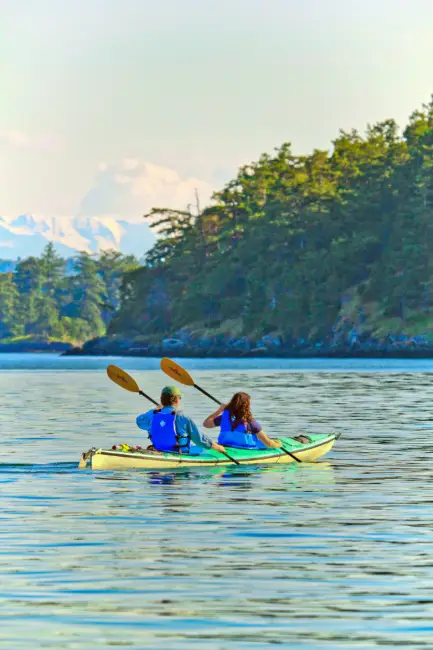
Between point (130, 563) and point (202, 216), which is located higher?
point (202, 216)

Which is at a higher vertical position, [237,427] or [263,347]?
[263,347]

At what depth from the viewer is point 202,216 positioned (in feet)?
615

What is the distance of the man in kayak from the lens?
23.5m

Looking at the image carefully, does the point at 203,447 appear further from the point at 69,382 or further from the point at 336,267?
the point at 336,267

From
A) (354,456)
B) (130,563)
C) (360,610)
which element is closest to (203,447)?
(354,456)

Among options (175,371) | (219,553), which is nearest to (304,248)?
(175,371)

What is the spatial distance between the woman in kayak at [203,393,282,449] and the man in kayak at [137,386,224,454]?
0.55 metres

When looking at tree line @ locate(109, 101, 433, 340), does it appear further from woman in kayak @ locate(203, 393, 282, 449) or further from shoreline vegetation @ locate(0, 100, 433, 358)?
woman in kayak @ locate(203, 393, 282, 449)

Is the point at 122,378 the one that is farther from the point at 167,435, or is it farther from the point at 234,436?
the point at 167,435

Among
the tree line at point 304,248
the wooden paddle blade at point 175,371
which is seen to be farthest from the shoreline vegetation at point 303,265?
the wooden paddle blade at point 175,371

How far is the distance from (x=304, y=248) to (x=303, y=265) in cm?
520

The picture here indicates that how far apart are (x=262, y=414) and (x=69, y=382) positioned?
38.7 meters

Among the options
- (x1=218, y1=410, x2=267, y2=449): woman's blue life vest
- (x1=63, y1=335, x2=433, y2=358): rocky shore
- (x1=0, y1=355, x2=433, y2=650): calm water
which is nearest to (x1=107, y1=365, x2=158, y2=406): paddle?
(x1=0, y1=355, x2=433, y2=650): calm water

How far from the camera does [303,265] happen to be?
160m
